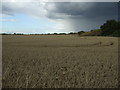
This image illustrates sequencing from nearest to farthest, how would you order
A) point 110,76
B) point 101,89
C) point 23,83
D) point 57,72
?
1. point 101,89
2. point 23,83
3. point 110,76
4. point 57,72

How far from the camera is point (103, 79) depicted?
1.96 metres

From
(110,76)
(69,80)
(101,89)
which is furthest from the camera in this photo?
(110,76)

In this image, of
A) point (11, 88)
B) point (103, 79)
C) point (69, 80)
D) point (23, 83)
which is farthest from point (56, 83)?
point (103, 79)

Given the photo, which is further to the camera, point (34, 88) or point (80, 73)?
point (80, 73)

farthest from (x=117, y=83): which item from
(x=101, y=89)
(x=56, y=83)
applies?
(x=56, y=83)

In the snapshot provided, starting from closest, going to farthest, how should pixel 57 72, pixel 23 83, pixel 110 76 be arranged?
pixel 23 83
pixel 110 76
pixel 57 72

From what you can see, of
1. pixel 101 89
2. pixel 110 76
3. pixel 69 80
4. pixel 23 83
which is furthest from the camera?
pixel 110 76

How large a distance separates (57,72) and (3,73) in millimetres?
731

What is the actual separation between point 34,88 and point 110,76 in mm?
1022

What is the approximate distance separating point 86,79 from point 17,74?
90 centimetres

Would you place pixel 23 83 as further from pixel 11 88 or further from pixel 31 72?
pixel 31 72

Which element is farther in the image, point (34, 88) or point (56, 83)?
point (56, 83)

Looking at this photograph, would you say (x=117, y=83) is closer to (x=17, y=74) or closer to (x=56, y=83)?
(x=56, y=83)

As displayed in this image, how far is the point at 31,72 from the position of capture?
87.3 inches
